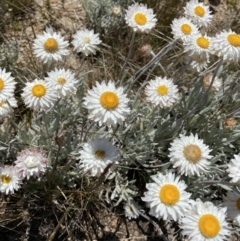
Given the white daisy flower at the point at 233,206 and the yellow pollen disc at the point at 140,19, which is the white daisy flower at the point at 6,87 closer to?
the yellow pollen disc at the point at 140,19

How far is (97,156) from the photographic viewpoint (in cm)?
241

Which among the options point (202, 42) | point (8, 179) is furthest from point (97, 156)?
point (202, 42)

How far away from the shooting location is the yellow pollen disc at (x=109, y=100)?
2340mm

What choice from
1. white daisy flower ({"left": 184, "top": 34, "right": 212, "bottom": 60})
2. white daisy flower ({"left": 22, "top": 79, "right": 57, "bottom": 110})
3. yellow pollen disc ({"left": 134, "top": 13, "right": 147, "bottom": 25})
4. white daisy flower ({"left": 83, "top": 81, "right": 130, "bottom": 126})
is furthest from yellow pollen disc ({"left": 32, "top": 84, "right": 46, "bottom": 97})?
white daisy flower ({"left": 184, "top": 34, "right": 212, "bottom": 60})

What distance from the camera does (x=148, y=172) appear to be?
10.2 ft

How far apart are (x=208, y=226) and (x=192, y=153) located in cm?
42

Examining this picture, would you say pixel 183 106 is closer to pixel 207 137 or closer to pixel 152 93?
pixel 207 137

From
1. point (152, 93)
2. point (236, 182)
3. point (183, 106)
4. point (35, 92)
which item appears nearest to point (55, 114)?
point (35, 92)

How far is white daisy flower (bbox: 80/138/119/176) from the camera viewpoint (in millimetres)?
2396

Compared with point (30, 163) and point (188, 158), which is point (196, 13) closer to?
point (188, 158)

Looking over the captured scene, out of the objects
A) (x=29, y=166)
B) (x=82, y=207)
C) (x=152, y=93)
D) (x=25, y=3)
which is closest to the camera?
(x=29, y=166)

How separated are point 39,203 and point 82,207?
12.5 inches

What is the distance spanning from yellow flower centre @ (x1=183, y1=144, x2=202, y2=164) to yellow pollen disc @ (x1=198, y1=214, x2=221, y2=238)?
330 millimetres

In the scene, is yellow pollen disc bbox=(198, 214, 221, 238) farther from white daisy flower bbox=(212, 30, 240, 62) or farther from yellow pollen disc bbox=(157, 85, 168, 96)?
white daisy flower bbox=(212, 30, 240, 62)
